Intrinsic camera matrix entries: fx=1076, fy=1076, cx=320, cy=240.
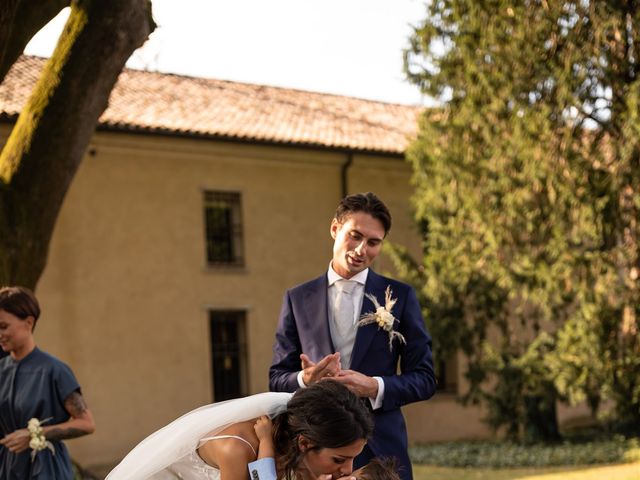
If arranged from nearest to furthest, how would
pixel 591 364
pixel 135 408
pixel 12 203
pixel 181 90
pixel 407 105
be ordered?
pixel 12 203, pixel 591 364, pixel 135 408, pixel 181 90, pixel 407 105

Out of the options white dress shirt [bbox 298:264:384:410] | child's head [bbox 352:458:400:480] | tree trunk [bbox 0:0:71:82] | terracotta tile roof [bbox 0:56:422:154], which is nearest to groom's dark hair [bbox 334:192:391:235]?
white dress shirt [bbox 298:264:384:410]

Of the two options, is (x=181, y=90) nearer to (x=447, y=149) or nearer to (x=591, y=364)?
(x=447, y=149)

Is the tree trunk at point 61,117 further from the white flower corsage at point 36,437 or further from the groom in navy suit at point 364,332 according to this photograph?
the groom in navy suit at point 364,332

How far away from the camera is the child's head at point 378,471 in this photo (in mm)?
3517

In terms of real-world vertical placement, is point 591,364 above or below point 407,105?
below

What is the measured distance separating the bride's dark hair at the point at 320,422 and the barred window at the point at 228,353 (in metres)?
17.7

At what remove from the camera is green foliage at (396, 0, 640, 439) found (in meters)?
16.4

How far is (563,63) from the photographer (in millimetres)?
16688

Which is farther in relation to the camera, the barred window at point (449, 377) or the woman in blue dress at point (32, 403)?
the barred window at point (449, 377)

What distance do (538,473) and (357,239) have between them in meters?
11.4

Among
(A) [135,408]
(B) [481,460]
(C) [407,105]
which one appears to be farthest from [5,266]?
(C) [407,105]

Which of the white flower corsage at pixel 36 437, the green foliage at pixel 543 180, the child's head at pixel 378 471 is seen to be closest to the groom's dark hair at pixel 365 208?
the child's head at pixel 378 471

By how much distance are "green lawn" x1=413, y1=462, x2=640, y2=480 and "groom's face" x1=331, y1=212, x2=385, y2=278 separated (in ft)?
32.0

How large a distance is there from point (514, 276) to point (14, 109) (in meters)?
8.92
